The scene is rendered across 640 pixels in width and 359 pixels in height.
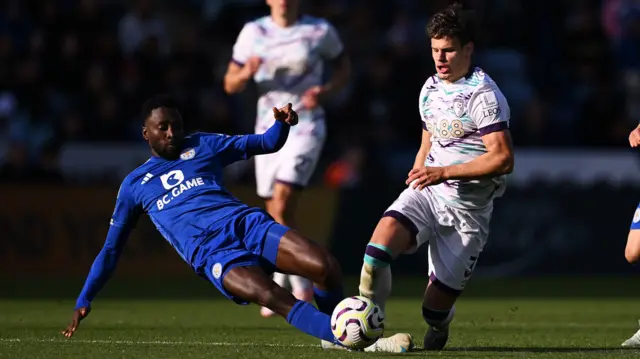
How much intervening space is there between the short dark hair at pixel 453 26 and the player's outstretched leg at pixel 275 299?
1.82m

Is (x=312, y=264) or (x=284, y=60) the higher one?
(x=284, y=60)

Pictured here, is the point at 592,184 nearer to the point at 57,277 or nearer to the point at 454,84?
the point at 57,277

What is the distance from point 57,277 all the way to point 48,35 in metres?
4.11

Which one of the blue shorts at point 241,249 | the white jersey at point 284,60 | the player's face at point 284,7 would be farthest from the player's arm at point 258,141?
the player's face at point 284,7

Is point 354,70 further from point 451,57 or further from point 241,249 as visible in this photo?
point 241,249

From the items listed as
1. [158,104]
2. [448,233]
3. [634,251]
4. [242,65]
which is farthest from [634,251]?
[242,65]

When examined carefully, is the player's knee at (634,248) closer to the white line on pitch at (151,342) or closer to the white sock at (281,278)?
the white line on pitch at (151,342)

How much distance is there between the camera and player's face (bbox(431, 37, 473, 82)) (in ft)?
25.1

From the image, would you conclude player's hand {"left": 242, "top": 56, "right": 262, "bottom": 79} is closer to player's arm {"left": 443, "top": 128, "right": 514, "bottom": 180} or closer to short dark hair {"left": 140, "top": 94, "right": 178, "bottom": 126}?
short dark hair {"left": 140, "top": 94, "right": 178, "bottom": 126}

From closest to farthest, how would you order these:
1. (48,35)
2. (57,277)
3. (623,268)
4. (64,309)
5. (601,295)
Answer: (64,309) → (601,295) → (57,277) → (623,268) → (48,35)

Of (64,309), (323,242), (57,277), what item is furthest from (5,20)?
(64,309)

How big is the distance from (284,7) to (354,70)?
7787 mm

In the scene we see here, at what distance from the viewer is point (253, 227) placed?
24.6 feet

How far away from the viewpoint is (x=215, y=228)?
24.6ft
